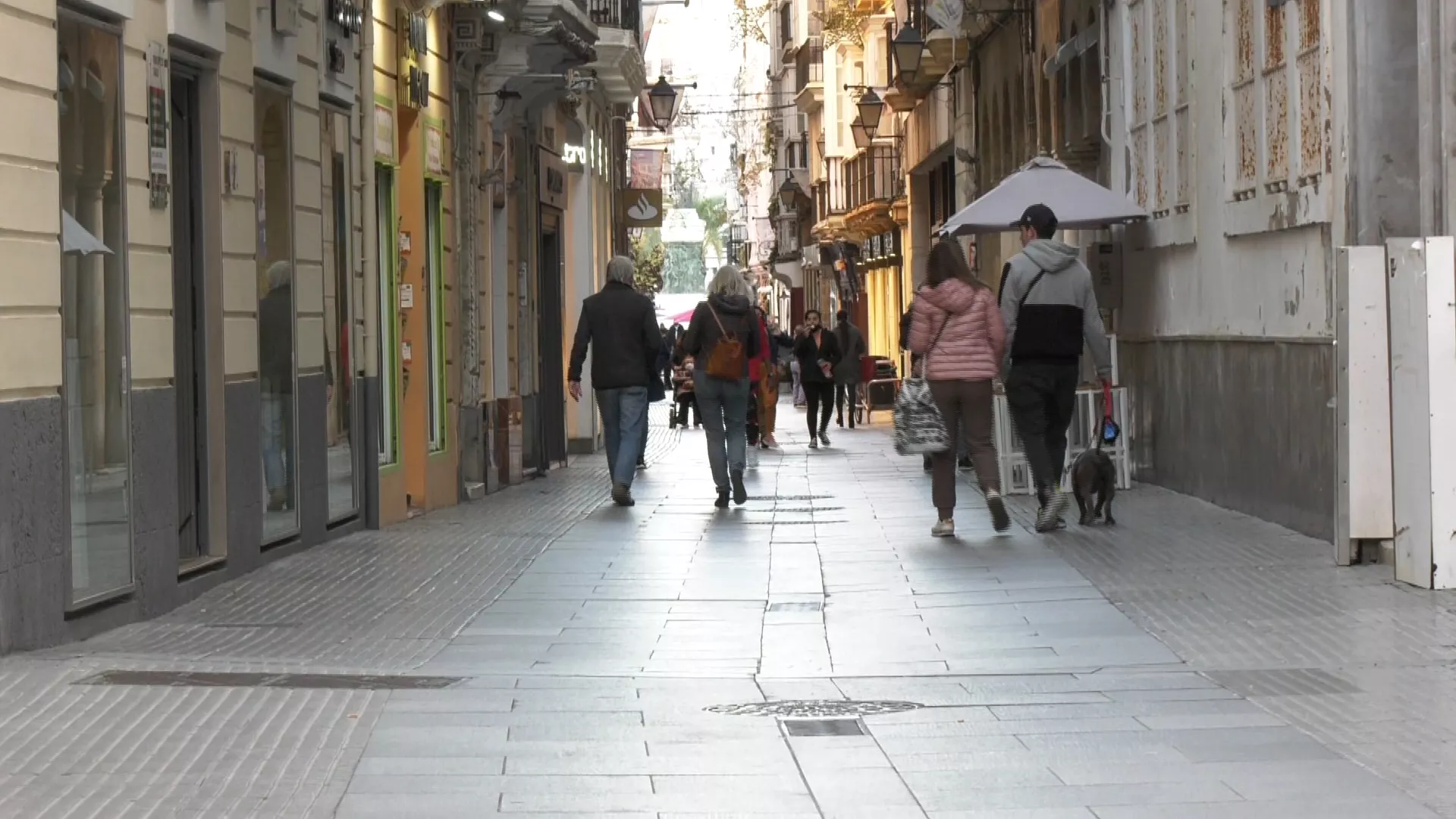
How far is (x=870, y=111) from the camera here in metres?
46.8

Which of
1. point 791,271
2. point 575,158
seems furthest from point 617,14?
point 791,271

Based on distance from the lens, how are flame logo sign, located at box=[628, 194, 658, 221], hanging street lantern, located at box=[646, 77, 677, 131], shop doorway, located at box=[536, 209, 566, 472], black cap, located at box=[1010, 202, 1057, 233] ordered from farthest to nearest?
flame logo sign, located at box=[628, 194, 658, 221] < hanging street lantern, located at box=[646, 77, 677, 131] < shop doorway, located at box=[536, 209, 566, 472] < black cap, located at box=[1010, 202, 1057, 233]

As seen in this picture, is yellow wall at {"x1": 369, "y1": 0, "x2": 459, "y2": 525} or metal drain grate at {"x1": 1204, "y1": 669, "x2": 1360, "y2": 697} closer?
metal drain grate at {"x1": 1204, "y1": 669, "x2": 1360, "y2": 697}

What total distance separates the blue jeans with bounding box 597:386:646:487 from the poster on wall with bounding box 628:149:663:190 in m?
26.6

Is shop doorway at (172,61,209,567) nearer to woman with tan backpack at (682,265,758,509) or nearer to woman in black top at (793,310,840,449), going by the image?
woman with tan backpack at (682,265,758,509)

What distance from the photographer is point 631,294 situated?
1927 centimetres

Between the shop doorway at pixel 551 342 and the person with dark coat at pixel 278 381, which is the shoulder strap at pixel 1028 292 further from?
the shop doorway at pixel 551 342

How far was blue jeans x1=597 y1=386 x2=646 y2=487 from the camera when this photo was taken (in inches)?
734

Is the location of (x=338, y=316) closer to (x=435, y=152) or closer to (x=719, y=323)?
(x=719, y=323)

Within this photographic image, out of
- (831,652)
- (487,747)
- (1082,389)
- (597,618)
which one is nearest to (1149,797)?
(487,747)

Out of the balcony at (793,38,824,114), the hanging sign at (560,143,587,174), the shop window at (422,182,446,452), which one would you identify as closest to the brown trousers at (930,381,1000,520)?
the shop window at (422,182,446,452)

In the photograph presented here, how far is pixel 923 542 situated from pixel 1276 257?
117 inches

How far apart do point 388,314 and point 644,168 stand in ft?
90.6

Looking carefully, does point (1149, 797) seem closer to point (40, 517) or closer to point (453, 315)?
point (40, 517)
